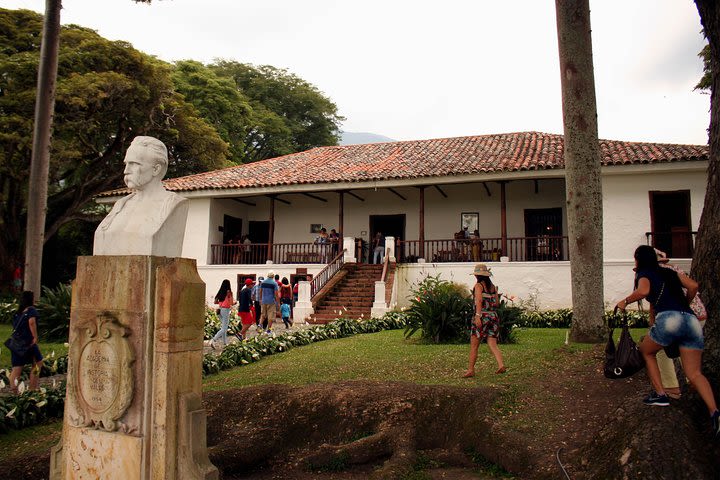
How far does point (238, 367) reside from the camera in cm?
854

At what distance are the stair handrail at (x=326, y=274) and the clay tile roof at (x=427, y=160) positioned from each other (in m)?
2.78

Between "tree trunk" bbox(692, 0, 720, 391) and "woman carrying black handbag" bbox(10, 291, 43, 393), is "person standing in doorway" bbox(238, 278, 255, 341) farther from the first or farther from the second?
"tree trunk" bbox(692, 0, 720, 391)

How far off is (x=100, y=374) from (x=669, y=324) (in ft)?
13.0

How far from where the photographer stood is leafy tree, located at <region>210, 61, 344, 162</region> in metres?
35.8

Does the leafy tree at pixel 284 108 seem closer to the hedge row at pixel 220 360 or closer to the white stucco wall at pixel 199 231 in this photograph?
the white stucco wall at pixel 199 231

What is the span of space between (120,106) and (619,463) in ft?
71.3

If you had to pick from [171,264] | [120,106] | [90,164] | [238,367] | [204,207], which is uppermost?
[120,106]

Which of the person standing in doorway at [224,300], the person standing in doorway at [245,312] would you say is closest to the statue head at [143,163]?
the person standing in doorway at [224,300]

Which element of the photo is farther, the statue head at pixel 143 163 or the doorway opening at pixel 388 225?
the doorway opening at pixel 388 225

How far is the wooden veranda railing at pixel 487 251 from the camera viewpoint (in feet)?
58.1

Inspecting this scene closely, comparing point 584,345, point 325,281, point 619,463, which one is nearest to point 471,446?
point 619,463

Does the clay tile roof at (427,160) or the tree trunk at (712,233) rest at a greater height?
the clay tile roof at (427,160)

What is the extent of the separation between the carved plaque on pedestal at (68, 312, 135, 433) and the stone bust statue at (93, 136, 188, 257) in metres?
0.53

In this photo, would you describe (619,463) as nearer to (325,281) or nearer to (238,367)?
(238,367)
